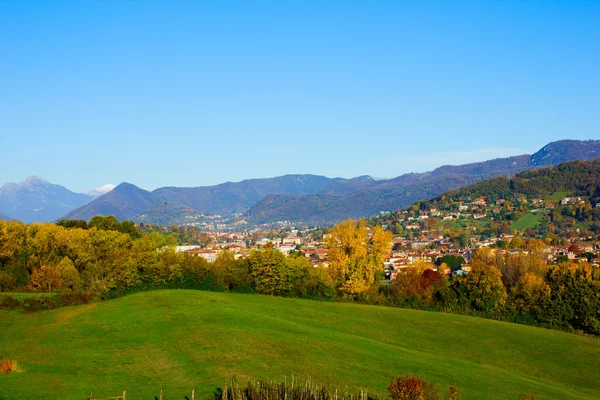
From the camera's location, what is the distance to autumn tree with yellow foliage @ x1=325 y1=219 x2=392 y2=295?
59.3 meters

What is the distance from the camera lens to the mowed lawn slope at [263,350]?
84.3 feet

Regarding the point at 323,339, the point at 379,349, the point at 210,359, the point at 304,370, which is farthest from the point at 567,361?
the point at 210,359

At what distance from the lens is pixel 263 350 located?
29.8 metres

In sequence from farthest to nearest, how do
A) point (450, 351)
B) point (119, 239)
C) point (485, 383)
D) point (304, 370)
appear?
point (119, 239) < point (450, 351) < point (485, 383) < point (304, 370)

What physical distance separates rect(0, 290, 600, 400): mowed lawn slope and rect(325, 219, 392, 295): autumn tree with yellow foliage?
11092 mm

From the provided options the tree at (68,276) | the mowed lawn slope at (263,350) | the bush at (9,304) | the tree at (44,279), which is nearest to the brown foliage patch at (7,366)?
the mowed lawn slope at (263,350)

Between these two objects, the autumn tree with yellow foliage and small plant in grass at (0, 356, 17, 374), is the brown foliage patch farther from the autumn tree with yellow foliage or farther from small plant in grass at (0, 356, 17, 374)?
the autumn tree with yellow foliage

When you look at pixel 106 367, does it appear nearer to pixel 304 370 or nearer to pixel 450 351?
pixel 304 370

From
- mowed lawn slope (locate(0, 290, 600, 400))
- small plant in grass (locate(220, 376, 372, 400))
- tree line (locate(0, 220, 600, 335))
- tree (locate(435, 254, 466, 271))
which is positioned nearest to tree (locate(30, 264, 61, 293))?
tree line (locate(0, 220, 600, 335))

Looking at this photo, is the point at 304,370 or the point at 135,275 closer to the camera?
the point at 304,370

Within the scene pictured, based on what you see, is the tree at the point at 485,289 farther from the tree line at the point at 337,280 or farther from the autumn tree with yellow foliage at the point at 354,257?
the autumn tree with yellow foliage at the point at 354,257

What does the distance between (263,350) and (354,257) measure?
31.3 meters

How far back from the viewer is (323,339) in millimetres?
33656

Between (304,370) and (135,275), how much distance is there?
31.5 m
